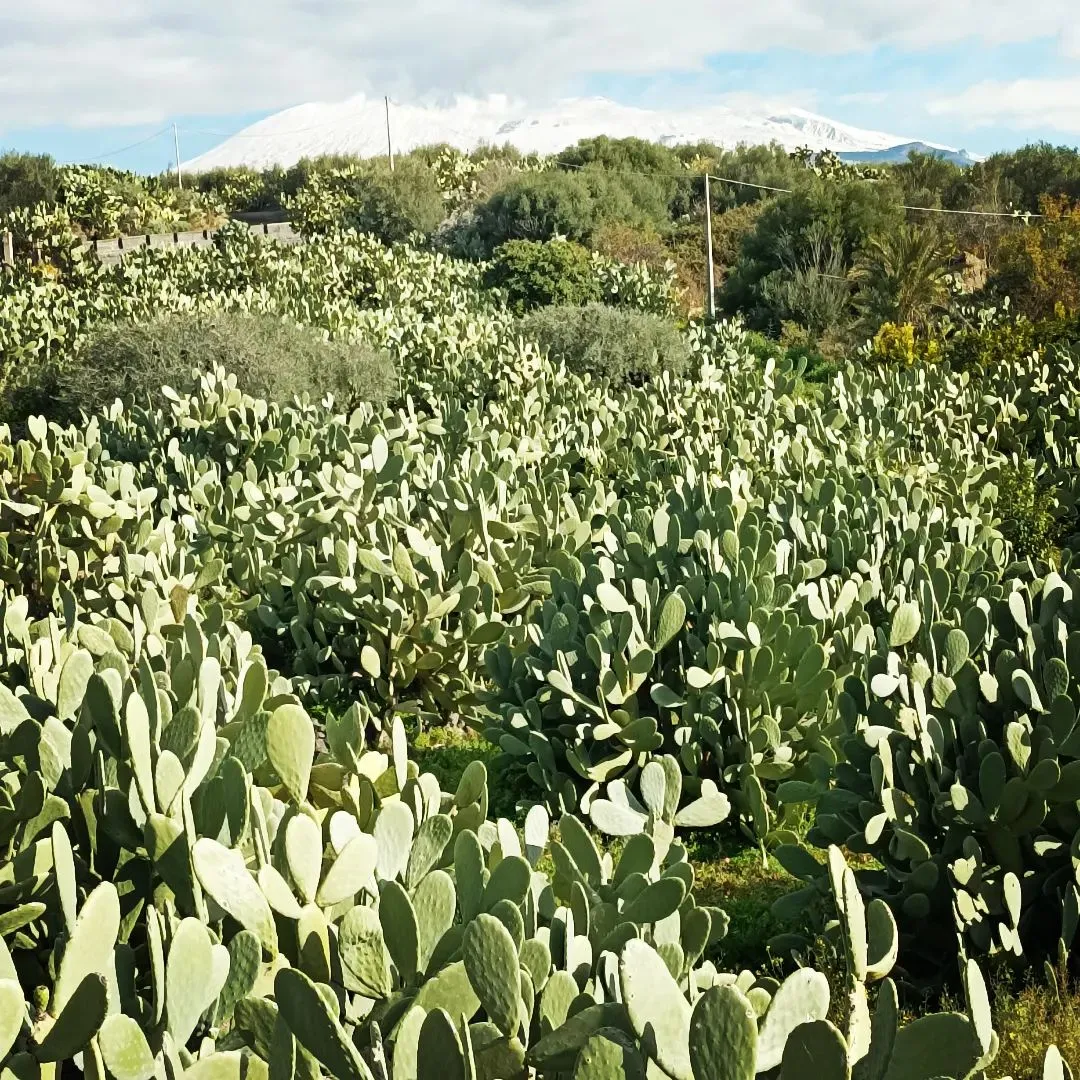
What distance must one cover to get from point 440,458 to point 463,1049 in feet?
20.1

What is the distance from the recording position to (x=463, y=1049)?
132 cm

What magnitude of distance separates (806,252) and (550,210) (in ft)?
24.2

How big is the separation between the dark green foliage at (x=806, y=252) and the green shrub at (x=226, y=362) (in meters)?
12.2

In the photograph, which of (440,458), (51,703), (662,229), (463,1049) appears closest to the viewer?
(463,1049)

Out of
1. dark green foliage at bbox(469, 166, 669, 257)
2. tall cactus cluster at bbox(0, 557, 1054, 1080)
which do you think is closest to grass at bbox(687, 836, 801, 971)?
tall cactus cluster at bbox(0, 557, 1054, 1080)

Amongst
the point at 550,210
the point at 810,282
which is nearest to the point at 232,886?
the point at 810,282

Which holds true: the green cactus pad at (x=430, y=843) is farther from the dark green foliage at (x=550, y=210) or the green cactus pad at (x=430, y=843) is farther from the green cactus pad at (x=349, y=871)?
the dark green foliage at (x=550, y=210)

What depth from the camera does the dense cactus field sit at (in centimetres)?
154

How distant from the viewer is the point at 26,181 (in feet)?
118

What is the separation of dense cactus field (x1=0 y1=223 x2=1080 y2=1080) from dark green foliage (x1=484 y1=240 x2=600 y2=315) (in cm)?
971

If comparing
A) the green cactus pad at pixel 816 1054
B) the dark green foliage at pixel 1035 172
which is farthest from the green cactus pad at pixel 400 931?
the dark green foliage at pixel 1035 172

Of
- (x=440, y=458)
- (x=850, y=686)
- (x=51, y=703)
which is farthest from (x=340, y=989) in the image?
(x=440, y=458)

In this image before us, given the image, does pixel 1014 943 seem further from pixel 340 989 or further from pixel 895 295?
pixel 895 295

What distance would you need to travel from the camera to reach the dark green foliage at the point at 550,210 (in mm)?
27906
